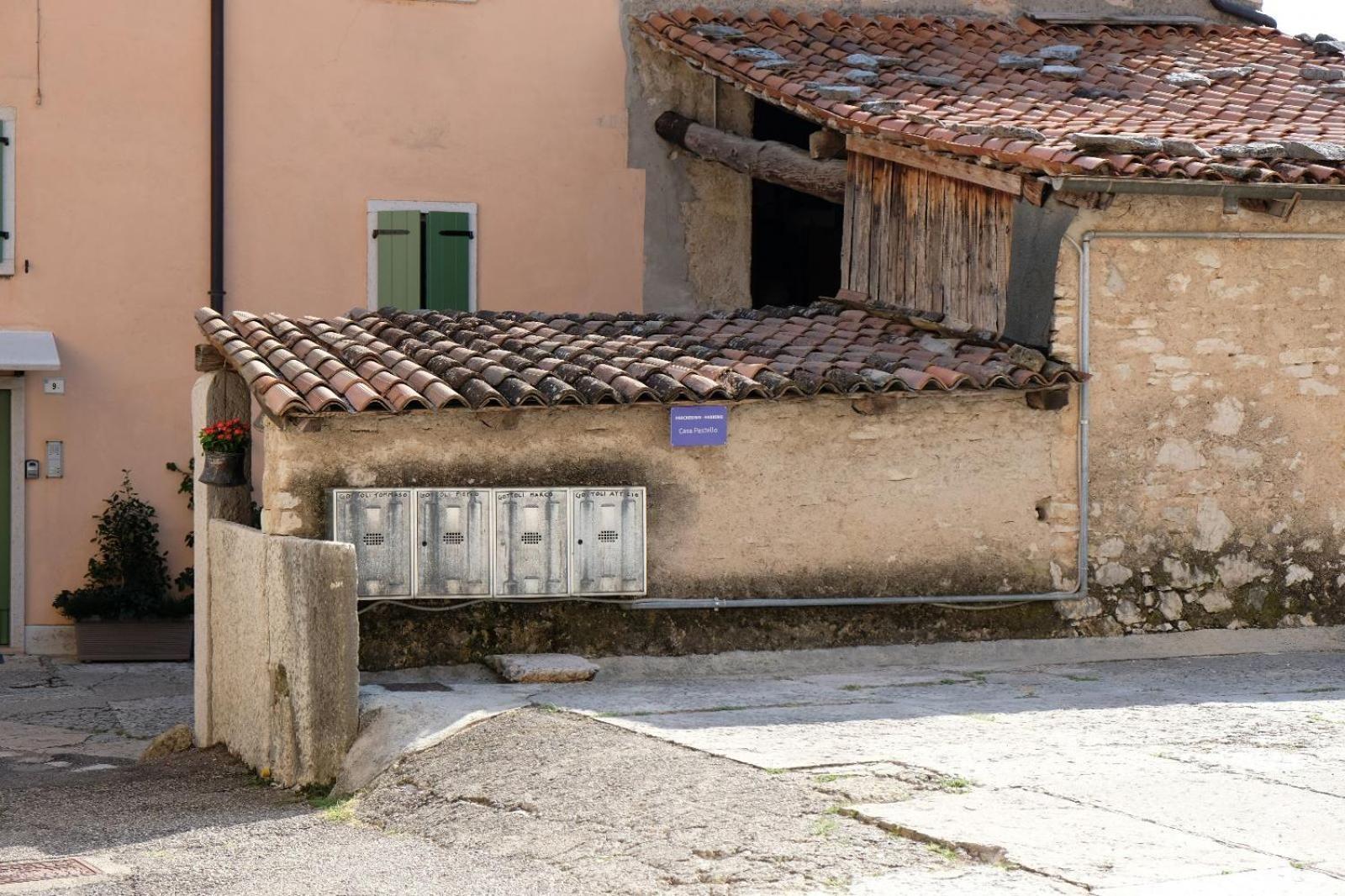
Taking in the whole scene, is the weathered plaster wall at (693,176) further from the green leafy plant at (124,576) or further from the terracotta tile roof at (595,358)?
the green leafy plant at (124,576)

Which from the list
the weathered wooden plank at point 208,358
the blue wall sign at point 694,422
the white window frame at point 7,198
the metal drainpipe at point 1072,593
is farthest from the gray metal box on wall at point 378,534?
the white window frame at point 7,198

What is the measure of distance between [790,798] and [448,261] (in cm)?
911

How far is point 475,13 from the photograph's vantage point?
48.4 feet

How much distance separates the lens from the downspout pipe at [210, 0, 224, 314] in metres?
14.1

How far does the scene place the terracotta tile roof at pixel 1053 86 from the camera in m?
10.0

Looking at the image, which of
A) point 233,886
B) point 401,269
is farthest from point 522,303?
point 233,886

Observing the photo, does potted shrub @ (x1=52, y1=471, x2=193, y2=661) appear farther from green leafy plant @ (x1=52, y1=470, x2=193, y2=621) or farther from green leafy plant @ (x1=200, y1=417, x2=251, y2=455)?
A: green leafy plant @ (x1=200, y1=417, x2=251, y2=455)

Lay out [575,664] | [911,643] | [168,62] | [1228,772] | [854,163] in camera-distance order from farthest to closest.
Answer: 1. [168,62]
2. [854,163]
3. [911,643]
4. [575,664]
5. [1228,772]

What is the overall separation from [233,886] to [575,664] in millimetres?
3142

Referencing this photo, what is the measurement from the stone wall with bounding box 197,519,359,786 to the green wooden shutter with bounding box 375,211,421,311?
19.1 feet

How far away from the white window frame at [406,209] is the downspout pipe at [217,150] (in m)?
1.20

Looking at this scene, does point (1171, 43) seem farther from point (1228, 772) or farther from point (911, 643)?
point (1228, 772)

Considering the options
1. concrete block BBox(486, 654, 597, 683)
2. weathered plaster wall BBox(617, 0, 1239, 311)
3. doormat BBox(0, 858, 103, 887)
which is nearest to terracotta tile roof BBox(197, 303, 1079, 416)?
concrete block BBox(486, 654, 597, 683)

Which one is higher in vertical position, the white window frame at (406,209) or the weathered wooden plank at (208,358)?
the white window frame at (406,209)
